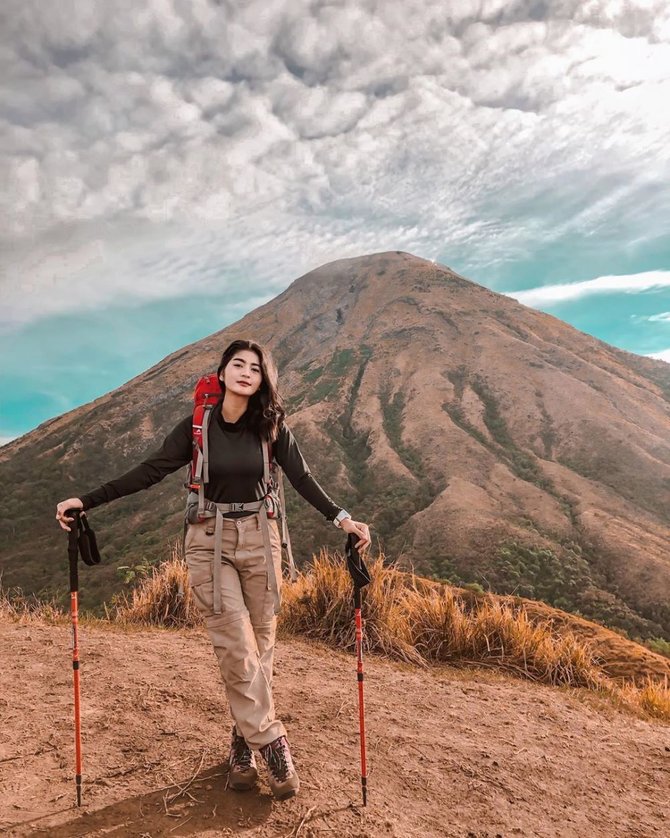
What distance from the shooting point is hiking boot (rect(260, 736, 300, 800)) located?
2906mm

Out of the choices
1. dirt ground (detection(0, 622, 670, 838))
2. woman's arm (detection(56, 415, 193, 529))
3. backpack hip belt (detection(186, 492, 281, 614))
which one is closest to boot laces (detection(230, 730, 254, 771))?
dirt ground (detection(0, 622, 670, 838))

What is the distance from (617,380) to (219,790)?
77.5 metres

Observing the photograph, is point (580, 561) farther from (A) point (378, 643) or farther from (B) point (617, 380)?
(B) point (617, 380)

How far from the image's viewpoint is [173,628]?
22.3 ft

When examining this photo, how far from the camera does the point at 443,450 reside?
183 feet

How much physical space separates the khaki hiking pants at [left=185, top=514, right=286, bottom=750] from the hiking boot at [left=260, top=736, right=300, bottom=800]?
0.05m

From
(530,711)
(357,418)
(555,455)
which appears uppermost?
(357,418)

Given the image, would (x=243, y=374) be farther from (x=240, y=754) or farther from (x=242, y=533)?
(x=240, y=754)

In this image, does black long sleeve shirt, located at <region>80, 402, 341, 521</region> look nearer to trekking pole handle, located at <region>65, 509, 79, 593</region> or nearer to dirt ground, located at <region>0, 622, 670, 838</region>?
trekking pole handle, located at <region>65, 509, 79, 593</region>

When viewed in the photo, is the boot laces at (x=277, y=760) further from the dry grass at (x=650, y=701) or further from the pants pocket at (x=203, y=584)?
the dry grass at (x=650, y=701)

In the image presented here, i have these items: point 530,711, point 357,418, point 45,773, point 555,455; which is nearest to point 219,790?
point 45,773

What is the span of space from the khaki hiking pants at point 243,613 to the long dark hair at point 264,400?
1.67 ft

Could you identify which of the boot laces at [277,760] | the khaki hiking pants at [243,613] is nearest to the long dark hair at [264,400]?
the khaki hiking pants at [243,613]

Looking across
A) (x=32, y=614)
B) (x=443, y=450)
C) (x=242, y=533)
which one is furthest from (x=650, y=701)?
(x=443, y=450)
